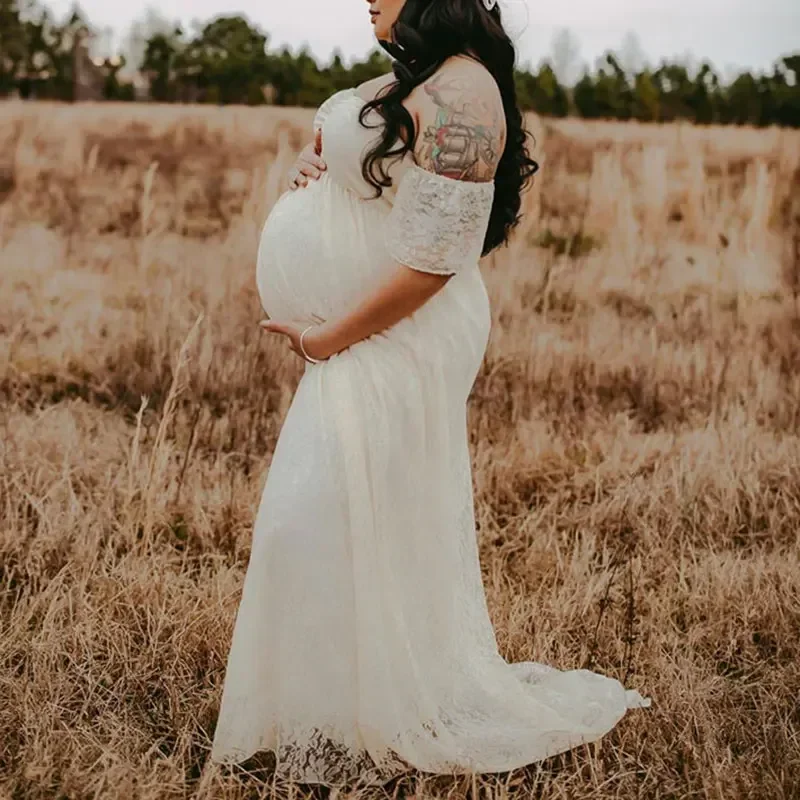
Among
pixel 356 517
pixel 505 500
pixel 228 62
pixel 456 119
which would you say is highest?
pixel 228 62

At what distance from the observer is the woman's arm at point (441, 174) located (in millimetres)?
2100

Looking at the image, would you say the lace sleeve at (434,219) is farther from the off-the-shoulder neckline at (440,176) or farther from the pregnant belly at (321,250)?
the pregnant belly at (321,250)

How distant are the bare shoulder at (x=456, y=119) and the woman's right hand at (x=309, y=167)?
325mm

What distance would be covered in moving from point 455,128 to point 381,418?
63 cm

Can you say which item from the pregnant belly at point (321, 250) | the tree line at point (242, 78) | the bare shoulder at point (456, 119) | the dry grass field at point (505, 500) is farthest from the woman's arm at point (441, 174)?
the tree line at point (242, 78)

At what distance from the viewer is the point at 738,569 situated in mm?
3705

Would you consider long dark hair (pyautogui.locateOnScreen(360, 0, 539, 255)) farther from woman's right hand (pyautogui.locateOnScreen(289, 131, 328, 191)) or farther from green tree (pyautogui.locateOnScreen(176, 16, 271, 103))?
green tree (pyautogui.locateOnScreen(176, 16, 271, 103))

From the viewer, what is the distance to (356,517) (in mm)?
2285

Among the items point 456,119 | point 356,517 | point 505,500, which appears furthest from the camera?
point 505,500

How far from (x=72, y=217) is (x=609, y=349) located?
5.25 meters

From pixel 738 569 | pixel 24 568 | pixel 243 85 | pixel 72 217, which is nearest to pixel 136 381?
pixel 24 568

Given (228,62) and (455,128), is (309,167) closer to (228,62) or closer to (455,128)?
(455,128)

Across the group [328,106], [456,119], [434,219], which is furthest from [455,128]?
[328,106]

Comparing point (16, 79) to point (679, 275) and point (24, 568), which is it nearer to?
point (679, 275)
